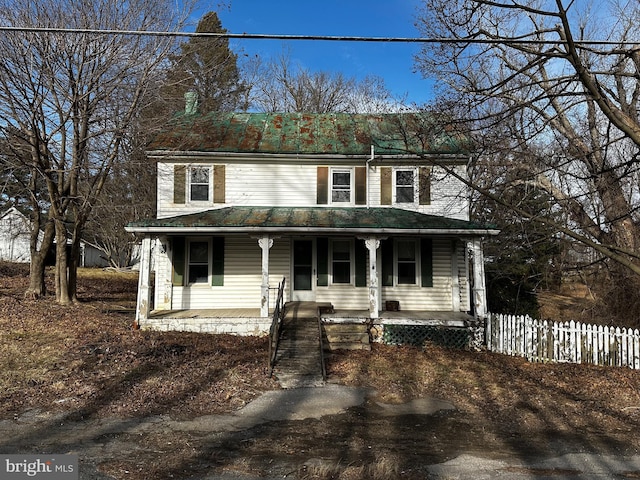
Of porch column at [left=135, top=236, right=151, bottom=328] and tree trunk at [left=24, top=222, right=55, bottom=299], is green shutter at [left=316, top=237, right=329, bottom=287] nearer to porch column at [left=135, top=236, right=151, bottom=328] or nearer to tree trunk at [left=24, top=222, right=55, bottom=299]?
porch column at [left=135, top=236, right=151, bottom=328]

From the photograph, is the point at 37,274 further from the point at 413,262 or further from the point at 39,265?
the point at 413,262

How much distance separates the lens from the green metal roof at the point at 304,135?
13.1 metres

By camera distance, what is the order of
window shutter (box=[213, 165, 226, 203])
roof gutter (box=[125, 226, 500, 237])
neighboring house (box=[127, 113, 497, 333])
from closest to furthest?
roof gutter (box=[125, 226, 500, 237]), neighboring house (box=[127, 113, 497, 333]), window shutter (box=[213, 165, 226, 203])

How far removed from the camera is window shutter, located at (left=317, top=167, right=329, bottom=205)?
43.7ft

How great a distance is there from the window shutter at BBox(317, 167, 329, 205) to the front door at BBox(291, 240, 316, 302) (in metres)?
1.36

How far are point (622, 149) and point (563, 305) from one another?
31.0 feet

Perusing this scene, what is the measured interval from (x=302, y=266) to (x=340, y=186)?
281 centimetres

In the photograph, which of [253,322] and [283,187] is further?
[283,187]

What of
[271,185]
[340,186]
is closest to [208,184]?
[271,185]

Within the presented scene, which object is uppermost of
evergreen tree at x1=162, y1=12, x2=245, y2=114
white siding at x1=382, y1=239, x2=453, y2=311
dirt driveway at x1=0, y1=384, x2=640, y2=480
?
evergreen tree at x1=162, y1=12, x2=245, y2=114

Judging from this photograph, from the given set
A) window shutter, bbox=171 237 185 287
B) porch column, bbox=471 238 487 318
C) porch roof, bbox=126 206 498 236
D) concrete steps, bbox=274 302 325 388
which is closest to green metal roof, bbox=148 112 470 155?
porch roof, bbox=126 206 498 236

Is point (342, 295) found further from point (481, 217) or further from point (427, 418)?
point (481, 217)

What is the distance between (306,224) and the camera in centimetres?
1128

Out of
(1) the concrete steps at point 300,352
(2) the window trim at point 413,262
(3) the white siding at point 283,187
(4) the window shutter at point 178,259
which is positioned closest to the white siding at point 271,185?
(3) the white siding at point 283,187
